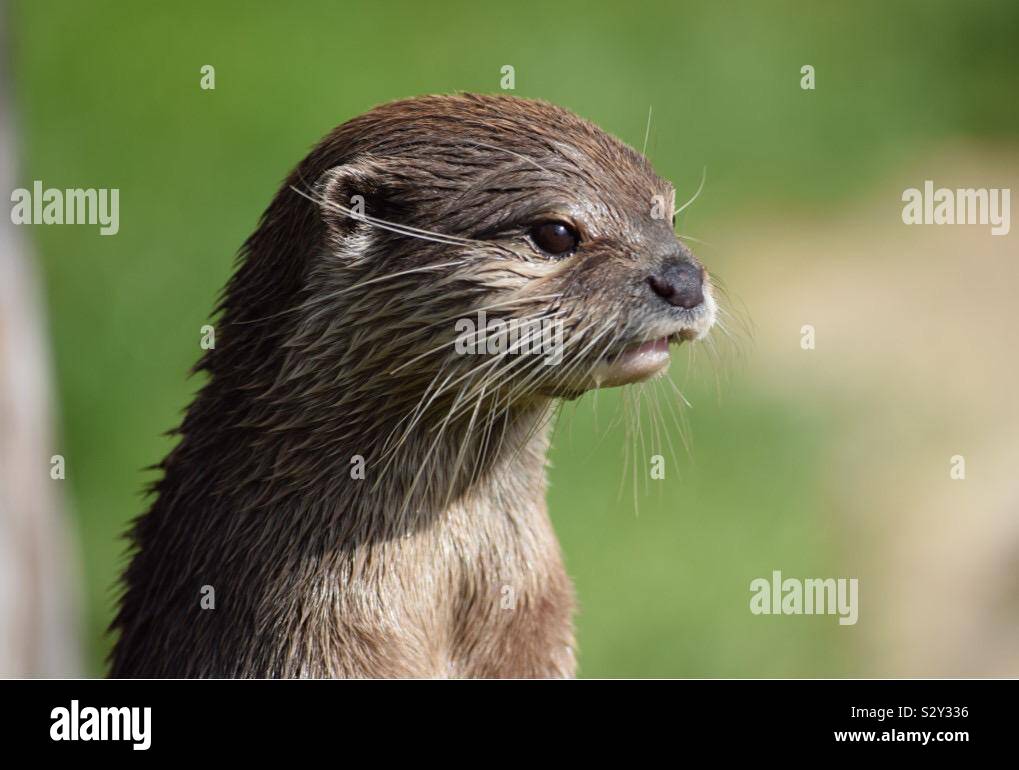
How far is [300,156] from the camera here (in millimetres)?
8156

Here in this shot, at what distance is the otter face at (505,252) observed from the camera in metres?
3.02

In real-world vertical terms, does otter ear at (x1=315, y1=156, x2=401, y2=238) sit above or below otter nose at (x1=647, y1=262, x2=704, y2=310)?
above

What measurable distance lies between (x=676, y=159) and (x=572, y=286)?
647 centimetres

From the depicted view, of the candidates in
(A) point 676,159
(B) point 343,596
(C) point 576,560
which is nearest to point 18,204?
(B) point 343,596

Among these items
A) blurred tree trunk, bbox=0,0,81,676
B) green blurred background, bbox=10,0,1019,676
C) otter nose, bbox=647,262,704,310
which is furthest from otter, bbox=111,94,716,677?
green blurred background, bbox=10,0,1019,676

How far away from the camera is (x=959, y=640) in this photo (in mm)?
8141

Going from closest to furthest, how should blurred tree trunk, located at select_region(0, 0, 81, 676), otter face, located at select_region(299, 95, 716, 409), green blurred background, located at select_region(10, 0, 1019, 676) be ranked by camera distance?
1. otter face, located at select_region(299, 95, 716, 409)
2. blurred tree trunk, located at select_region(0, 0, 81, 676)
3. green blurred background, located at select_region(10, 0, 1019, 676)

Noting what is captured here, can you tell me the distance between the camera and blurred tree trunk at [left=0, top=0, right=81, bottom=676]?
174 inches

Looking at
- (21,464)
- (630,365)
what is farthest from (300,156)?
(630,365)

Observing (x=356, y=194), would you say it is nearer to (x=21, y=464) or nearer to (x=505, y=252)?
(x=505, y=252)

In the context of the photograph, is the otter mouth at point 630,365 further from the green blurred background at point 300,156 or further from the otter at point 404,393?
the green blurred background at point 300,156

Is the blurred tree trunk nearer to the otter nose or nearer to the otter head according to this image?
the otter head

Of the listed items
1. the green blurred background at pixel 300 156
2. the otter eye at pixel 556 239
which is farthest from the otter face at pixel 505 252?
the green blurred background at pixel 300 156

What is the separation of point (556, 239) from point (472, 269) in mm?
201
